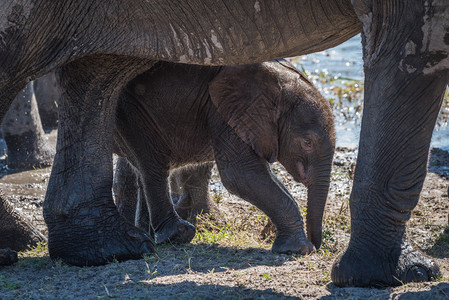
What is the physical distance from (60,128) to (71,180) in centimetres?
36

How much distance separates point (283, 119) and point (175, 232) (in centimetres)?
107

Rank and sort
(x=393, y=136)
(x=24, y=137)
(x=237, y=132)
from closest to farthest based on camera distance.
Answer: (x=393, y=136) < (x=237, y=132) < (x=24, y=137)

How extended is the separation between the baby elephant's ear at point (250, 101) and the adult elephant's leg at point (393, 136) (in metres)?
1.45

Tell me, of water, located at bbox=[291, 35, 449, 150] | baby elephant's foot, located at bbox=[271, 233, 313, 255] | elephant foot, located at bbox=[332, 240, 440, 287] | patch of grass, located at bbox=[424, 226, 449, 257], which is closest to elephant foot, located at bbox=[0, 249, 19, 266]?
baby elephant's foot, located at bbox=[271, 233, 313, 255]

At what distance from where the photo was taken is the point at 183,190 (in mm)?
6121

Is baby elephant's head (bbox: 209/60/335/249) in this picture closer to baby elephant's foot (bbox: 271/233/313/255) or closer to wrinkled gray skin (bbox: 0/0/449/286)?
baby elephant's foot (bbox: 271/233/313/255)

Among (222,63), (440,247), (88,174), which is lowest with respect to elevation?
(440,247)

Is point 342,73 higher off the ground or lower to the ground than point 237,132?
higher

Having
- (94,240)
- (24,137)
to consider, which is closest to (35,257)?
(94,240)

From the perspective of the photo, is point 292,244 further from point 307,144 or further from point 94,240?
point 94,240

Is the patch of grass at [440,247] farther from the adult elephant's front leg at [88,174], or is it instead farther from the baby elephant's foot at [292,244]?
the adult elephant's front leg at [88,174]

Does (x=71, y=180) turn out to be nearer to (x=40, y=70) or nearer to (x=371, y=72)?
(x=40, y=70)

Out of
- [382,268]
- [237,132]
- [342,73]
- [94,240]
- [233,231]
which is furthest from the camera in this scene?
[342,73]

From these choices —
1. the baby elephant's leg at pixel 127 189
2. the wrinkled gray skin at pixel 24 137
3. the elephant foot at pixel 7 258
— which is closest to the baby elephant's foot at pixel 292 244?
the baby elephant's leg at pixel 127 189
